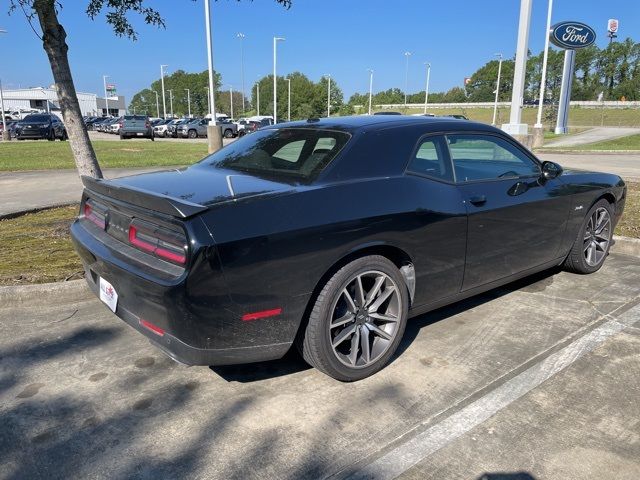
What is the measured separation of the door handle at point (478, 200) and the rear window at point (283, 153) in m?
0.99

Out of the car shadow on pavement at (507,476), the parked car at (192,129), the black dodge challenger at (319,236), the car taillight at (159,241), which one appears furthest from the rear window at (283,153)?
the parked car at (192,129)

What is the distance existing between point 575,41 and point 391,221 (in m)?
34.6

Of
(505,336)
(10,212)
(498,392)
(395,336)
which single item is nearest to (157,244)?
(395,336)

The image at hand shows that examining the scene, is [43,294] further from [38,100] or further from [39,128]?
[38,100]

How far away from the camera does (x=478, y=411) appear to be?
2828mm

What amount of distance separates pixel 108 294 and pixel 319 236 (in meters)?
1.32

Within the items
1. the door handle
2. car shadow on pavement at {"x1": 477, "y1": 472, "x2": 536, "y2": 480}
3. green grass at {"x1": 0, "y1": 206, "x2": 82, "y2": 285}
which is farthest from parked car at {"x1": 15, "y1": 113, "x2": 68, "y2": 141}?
car shadow on pavement at {"x1": 477, "y1": 472, "x2": 536, "y2": 480}

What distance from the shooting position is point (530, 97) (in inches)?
4331

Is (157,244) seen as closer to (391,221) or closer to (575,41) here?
(391,221)

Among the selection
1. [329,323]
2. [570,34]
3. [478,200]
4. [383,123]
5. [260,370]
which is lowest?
[260,370]

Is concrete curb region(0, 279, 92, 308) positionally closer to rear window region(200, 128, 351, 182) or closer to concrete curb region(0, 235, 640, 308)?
concrete curb region(0, 235, 640, 308)

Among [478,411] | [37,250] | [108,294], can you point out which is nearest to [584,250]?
[478,411]

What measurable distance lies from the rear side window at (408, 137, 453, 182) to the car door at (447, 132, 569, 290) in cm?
8

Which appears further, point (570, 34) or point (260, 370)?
point (570, 34)
